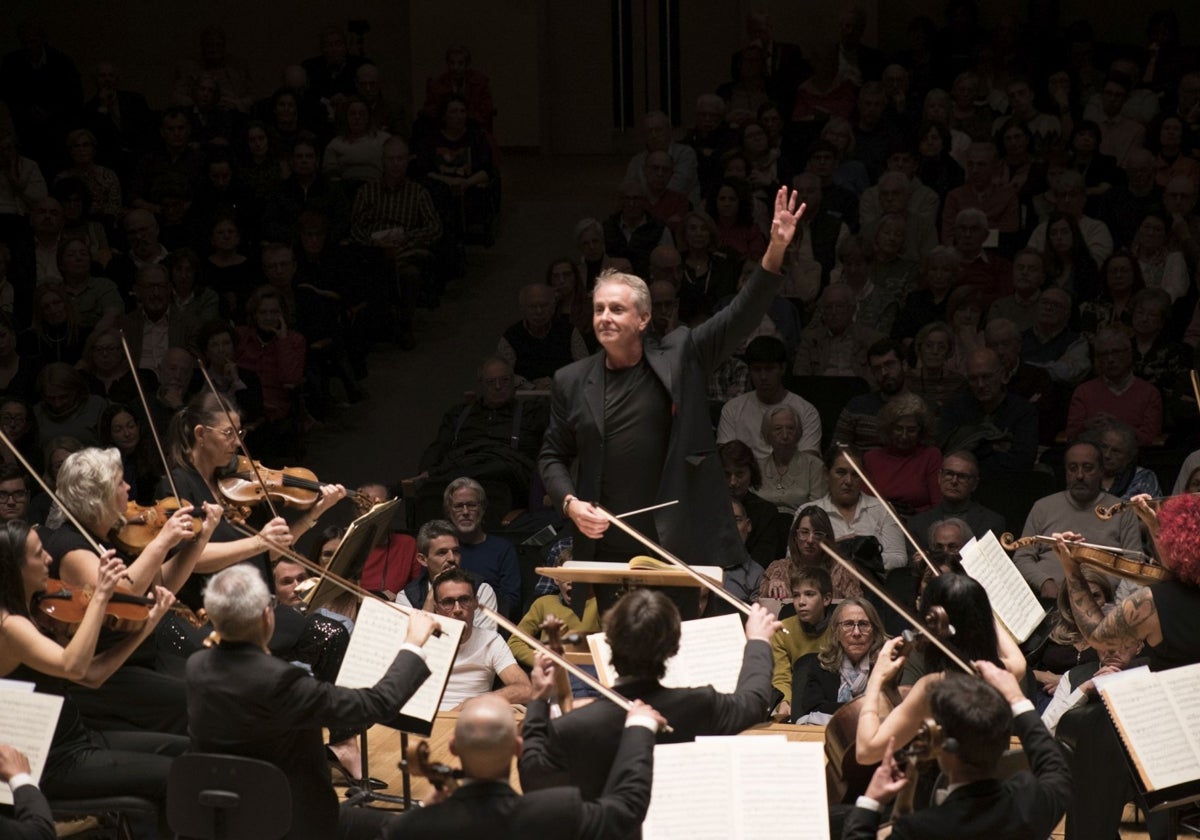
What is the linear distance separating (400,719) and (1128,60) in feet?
22.7

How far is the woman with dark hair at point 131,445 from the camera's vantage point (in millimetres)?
6926

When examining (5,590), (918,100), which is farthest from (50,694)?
(918,100)

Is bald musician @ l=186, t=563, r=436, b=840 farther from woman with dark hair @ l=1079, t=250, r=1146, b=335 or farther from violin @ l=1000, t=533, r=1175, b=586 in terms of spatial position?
woman with dark hair @ l=1079, t=250, r=1146, b=335

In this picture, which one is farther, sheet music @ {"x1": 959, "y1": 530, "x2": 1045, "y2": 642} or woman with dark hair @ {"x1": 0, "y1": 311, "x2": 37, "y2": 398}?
woman with dark hair @ {"x1": 0, "y1": 311, "x2": 37, "y2": 398}

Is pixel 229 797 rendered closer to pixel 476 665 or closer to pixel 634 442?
pixel 634 442

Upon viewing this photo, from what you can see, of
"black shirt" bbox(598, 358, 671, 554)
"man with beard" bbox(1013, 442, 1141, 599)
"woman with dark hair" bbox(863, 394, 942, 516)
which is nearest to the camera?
"black shirt" bbox(598, 358, 671, 554)

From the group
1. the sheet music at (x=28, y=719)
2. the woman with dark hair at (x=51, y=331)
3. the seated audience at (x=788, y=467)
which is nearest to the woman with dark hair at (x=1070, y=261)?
the seated audience at (x=788, y=467)

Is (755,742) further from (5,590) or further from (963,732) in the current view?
(5,590)

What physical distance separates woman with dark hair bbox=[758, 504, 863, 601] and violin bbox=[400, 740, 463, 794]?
3098mm

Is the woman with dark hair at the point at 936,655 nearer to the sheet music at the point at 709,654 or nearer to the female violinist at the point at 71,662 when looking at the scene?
the sheet music at the point at 709,654

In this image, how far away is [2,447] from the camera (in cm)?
705

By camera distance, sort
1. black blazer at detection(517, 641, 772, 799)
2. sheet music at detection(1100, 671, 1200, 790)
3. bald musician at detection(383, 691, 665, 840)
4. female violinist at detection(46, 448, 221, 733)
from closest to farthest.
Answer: bald musician at detection(383, 691, 665, 840), black blazer at detection(517, 641, 772, 799), sheet music at detection(1100, 671, 1200, 790), female violinist at detection(46, 448, 221, 733)

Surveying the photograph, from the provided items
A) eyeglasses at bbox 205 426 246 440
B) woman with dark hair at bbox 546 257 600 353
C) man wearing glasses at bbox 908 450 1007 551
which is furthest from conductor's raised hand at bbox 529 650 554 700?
woman with dark hair at bbox 546 257 600 353

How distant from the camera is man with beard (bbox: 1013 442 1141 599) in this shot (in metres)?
6.07
